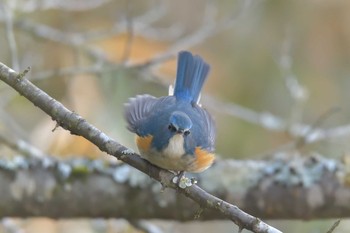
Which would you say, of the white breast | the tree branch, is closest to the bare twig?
the tree branch

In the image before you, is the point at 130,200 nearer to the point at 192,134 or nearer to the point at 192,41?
the point at 192,134

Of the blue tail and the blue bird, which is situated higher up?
the blue tail

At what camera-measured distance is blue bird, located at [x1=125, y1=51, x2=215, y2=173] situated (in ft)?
9.85

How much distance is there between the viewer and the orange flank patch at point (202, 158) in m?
3.09

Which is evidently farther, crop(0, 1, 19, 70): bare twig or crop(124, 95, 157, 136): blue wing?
crop(0, 1, 19, 70): bare twig

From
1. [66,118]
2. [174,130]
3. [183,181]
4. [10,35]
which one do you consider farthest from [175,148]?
[10,35]

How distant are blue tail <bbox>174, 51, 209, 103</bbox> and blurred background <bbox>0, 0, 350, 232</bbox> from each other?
84 centimetres

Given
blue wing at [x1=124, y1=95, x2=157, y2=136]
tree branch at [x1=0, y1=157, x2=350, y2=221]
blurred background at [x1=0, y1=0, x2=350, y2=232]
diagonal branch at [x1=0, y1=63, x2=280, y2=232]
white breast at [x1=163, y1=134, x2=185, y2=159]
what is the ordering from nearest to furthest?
diagonal branch at [x1=0, y1=63, x2=280, y2=232], white breast at [x1=163, y1=134, x2=185, y2=159], blue wing at [x1=124, y1=95, x2=157, y2=136], tree branch at [x1=0, y1=157, x2=350, y2=221], blurred background at [x1=0, y1=0, x2=350, y2=232]

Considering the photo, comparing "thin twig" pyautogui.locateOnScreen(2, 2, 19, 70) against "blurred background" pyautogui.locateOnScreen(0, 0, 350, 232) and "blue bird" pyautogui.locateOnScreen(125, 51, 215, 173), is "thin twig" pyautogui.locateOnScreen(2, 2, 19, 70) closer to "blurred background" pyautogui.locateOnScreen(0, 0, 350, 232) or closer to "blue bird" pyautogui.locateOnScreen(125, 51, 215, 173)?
"blurred background" pyautogui.locateOnScreen(0, 0, 350, 232)

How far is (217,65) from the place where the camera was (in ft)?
20.5

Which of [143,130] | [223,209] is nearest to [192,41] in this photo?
[143,130]

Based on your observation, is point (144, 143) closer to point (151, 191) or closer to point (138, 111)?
point (138, 111)

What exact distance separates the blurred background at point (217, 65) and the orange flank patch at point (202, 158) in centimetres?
135

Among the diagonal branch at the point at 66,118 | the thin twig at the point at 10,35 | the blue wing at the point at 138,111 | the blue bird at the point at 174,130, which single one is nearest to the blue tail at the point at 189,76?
the blue bird at the point at 174,130
